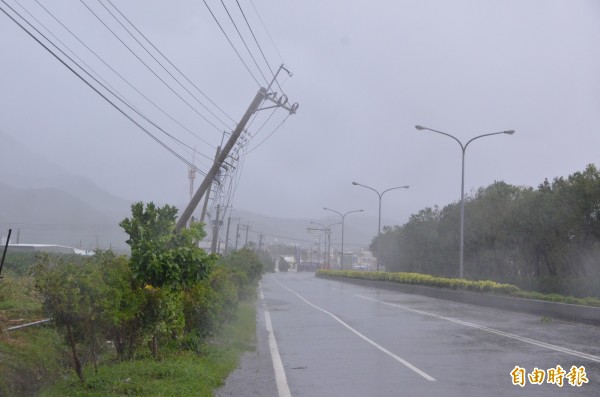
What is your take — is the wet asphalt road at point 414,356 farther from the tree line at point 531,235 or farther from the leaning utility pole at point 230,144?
the tree line at point 531,235

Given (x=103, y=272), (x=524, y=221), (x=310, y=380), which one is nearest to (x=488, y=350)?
(x=310, y=380)

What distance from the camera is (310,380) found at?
1152 centimetres

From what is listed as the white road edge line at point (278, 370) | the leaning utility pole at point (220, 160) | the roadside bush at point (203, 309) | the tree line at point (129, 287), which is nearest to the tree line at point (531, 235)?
the leaning utility pole at point (220, 160)

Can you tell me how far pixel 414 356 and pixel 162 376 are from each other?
582 centimetres

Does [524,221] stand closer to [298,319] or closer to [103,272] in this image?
[298,319]

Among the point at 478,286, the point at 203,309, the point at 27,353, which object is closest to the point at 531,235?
the point at 478,286

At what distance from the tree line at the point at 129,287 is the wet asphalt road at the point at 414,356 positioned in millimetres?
1752

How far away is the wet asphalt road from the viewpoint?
10625 millimetres

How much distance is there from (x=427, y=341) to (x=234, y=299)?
4775 mm

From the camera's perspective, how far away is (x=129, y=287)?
34.2 ft

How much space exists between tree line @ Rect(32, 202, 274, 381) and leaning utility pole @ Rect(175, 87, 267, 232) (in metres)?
11.0

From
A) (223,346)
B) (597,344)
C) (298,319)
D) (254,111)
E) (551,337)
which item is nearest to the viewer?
(223,346)

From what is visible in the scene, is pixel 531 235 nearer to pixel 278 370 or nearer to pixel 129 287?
pixel 278 370

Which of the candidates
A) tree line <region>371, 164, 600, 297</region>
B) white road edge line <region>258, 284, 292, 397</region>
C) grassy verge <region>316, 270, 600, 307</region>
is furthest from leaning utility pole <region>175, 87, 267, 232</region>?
tree line <region>371, 164, 600, 297</region>
